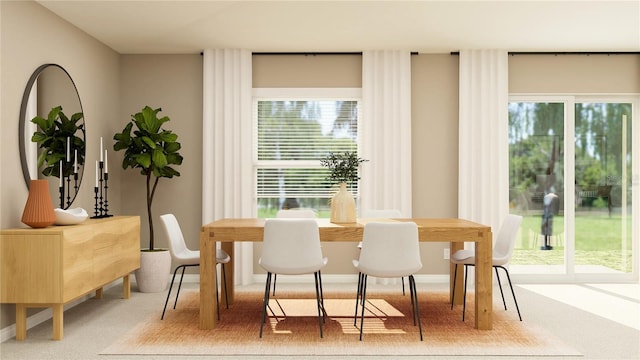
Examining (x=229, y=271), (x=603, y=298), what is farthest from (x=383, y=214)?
(x=603, y=298)

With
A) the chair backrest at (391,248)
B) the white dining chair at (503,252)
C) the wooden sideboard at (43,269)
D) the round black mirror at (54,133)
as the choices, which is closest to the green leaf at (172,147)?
the round black mirror at (54,133)

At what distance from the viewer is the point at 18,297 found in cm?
383

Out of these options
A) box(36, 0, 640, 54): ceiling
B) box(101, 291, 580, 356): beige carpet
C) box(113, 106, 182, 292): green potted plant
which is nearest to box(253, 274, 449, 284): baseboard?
box(113, 106, 182, 292): green potted plant

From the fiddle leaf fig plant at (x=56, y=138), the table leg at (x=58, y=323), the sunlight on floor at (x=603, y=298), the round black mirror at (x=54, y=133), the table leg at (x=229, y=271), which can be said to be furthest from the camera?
the table leg at (x=229, y=271)

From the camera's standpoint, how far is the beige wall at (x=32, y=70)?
13.5 feet

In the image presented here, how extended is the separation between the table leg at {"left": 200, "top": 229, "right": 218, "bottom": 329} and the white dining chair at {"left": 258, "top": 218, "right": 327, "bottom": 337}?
0.43 metres

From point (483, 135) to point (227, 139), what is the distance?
9.62 ft

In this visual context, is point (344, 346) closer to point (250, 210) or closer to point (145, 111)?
point (250, 210)

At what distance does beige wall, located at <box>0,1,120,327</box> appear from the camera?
4.12 meters

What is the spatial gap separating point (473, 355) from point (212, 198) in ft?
11.9

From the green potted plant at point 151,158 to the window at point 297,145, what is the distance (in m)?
1.04

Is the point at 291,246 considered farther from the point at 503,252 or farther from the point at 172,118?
the point at 172,118

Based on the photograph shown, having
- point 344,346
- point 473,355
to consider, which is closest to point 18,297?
point 344,346

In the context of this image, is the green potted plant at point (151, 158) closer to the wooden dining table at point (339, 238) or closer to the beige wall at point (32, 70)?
the beige wall at point (32, 70)
